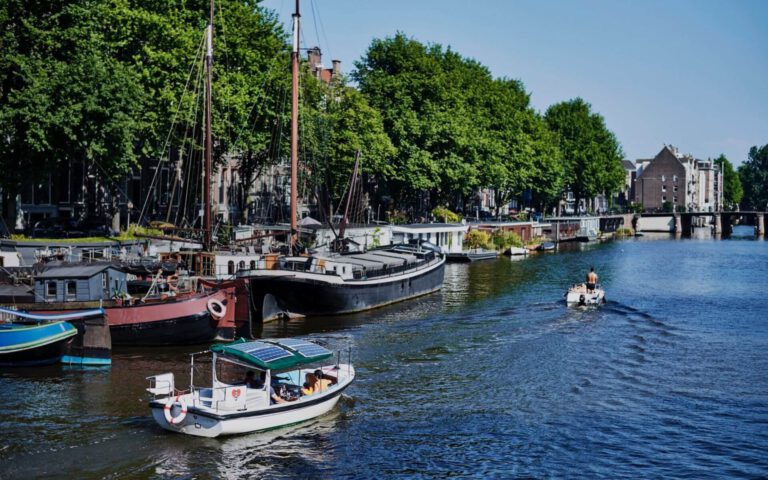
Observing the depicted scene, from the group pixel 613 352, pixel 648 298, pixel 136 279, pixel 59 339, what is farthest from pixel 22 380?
pixel 648 298

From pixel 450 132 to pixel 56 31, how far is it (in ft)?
175

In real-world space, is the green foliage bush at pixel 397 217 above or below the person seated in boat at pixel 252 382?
above

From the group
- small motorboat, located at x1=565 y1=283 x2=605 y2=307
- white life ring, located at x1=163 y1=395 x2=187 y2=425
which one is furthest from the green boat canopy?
small motorboat, located at x1=565 y1=283 x2=605 y2=307

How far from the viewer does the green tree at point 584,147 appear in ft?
516

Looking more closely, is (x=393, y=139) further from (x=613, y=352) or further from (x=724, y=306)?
(x=613, y=352)

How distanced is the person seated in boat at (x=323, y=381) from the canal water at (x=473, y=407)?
1126 mm

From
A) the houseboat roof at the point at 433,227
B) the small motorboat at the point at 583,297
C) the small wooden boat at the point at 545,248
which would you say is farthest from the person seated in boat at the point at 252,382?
the small wooden boat at the point at 545,248

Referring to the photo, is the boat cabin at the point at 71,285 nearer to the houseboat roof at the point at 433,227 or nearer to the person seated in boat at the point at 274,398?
the person seated in boat at the point at 274,398

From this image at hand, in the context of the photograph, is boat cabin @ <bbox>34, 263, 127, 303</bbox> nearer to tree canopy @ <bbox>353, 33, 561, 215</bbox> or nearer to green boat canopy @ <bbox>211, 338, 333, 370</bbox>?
green boat canopy @ <bbox>211, 338, 333, 370</bbox>

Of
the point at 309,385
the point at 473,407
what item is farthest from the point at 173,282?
the point at 473,407

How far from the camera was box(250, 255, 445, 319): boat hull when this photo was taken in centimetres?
5338

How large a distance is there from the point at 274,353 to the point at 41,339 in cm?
1316

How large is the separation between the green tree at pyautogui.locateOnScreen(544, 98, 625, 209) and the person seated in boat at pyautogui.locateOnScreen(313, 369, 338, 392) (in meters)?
123

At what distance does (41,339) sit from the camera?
40.5 m
